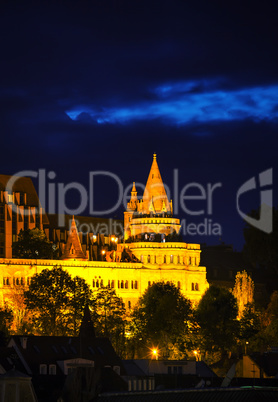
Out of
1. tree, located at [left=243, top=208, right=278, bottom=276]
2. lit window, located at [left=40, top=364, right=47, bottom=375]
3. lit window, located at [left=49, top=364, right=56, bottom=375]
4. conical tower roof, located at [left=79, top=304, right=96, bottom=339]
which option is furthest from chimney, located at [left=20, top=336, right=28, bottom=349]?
tree, located at [left=243, top=208, right=278, bottom=276]

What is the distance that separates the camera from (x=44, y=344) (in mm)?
149500

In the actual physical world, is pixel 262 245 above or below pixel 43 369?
above

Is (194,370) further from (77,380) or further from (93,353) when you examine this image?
(77,380)

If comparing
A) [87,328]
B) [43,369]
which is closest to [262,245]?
[87,328]

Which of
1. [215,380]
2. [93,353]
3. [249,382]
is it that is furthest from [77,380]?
[93,353]

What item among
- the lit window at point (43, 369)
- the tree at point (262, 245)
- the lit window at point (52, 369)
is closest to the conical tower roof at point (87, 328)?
the tree at point (262, 245)

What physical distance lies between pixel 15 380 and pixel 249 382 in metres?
26.2

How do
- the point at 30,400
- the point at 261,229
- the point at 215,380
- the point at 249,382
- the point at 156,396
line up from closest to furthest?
the point at 156,396 → the point at 30,400 → the point at 249,382 → the point at 215,380 → the point at 261,229

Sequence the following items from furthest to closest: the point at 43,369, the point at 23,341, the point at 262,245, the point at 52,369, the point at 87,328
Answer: the point at 87,328, the point at 262,245, the point at 23,341, the point at 52,369, the point at 43,369

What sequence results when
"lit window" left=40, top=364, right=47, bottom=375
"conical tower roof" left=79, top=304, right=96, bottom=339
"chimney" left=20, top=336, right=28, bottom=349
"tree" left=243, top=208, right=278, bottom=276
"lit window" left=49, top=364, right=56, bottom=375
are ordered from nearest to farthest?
"lit window" left=40, top=364, right=47, bottom=375, "lit window" left=49, top=364, right=56, bottom=375, "chimney" left=20, top=336, right=28, bottom=349, "tree" left=243, top=208, right=278, bottom=276, "conical tower roof" left=79, top=304, right=96, bottom=339

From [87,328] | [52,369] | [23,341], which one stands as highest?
[87,328]

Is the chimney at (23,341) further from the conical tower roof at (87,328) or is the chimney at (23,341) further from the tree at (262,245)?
the tree at (262,245)

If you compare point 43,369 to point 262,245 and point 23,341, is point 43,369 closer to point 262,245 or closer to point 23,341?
point 23,341

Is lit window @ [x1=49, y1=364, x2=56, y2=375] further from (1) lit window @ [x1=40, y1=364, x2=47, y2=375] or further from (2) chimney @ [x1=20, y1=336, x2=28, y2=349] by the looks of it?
(2) chimney @ [x1=20, y1=336, x2=28, y2=349]
